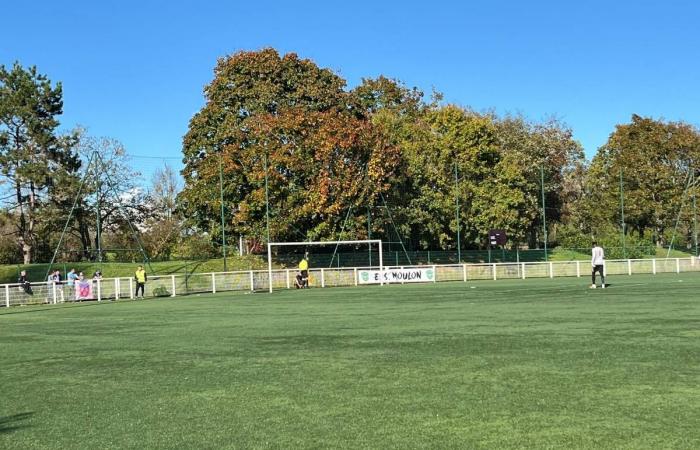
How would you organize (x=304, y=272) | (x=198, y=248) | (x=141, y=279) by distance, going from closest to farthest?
(x=141, y=279)
(x=304, y=272)
(x=198, y=248)

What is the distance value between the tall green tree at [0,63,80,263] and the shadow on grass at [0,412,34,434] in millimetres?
42072

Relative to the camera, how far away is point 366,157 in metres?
39.4

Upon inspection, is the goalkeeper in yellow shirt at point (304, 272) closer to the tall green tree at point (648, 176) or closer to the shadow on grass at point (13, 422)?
the shadow on grass at point (13, 422)

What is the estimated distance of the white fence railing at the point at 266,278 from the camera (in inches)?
1125

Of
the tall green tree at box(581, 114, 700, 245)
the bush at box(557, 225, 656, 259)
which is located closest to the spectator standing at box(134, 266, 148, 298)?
the bush at box(557, 225, 656, 259)

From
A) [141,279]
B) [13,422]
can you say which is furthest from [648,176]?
[13,422]

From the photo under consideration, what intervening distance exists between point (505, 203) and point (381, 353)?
124ft

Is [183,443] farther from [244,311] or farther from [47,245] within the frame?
[47,245]

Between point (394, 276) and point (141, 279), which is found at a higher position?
point (141, 279)

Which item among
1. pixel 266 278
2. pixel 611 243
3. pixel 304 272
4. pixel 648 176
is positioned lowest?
pixel 266 278

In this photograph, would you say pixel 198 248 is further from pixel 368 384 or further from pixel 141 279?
pixel 368 384

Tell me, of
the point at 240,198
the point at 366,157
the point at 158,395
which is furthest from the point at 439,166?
the point at 158,395

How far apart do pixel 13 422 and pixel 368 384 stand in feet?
12.0

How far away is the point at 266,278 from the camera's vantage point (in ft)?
106
